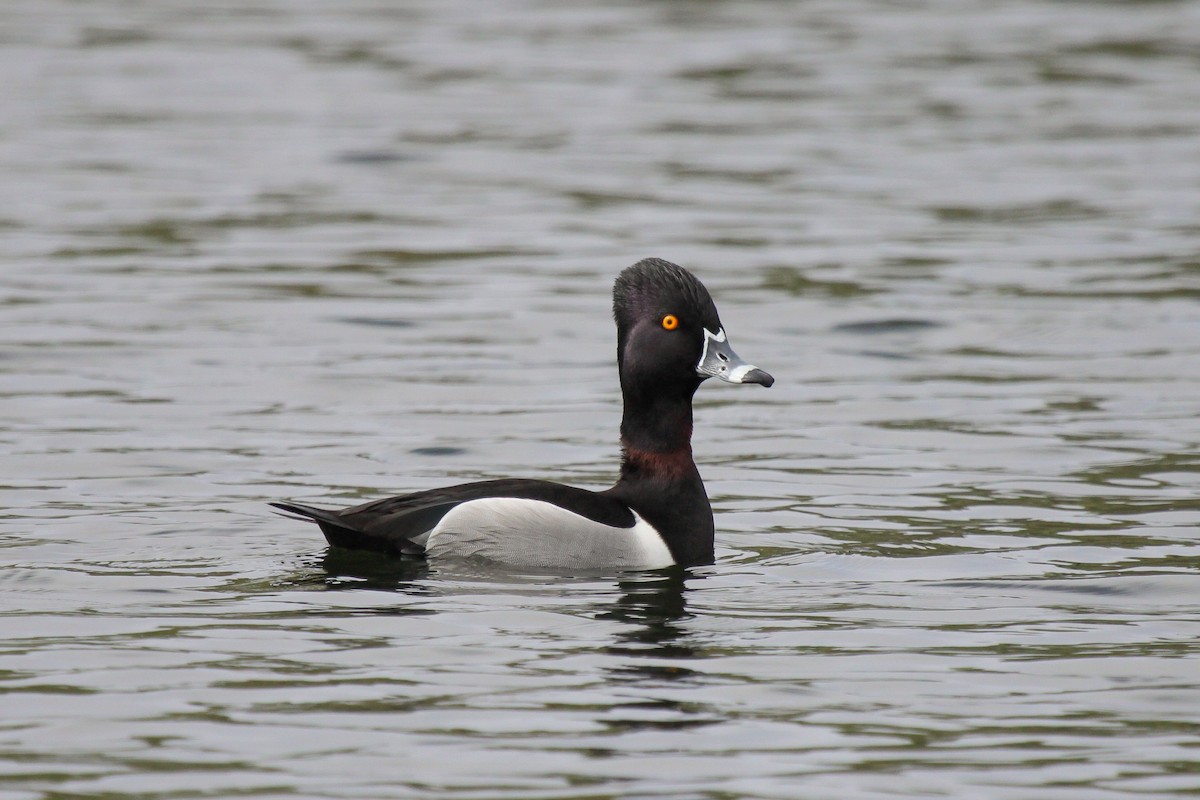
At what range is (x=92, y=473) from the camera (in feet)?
37.8

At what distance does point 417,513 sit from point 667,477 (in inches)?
46.5

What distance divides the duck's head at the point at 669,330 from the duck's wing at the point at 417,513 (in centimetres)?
69

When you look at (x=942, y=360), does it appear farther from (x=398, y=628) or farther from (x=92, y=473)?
(x=398, y=628)

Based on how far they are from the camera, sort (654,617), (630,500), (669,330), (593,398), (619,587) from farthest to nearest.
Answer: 1. (593,398)
2. (630,500)
3. (669,330)
4. (619,587)
5. (654,617)

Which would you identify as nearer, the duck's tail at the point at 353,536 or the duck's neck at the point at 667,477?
the duck's tail at the point at 353,536

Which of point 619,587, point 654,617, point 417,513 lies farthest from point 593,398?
point 654,617

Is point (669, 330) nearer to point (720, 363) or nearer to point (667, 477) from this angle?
point (720, 363)

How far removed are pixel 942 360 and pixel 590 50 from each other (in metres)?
16.0

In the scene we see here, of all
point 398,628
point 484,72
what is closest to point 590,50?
point 484,72

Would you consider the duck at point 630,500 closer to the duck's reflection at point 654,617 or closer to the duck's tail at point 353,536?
the duck's tail at point 353,536

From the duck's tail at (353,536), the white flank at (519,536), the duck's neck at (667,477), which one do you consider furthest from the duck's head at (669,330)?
the duck's tail at (353,536)

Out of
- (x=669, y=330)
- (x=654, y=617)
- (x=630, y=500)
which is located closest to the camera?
(x=654, y=617)

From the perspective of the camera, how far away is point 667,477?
31.9 ft

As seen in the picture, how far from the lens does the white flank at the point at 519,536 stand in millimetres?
9188
